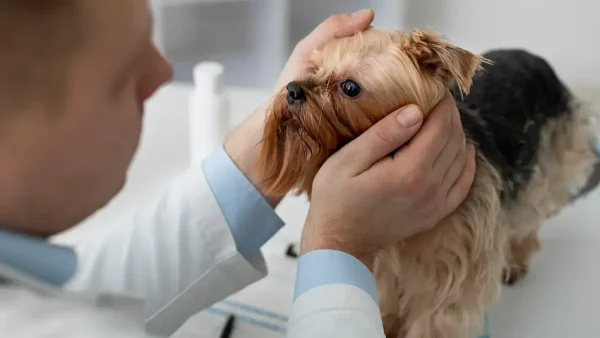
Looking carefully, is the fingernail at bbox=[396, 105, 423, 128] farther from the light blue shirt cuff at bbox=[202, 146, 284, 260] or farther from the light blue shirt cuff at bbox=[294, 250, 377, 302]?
the light blue shirt cuff at bbox=[202, 146, 284, 260]

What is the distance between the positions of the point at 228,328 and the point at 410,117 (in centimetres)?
39

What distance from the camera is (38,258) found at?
0.47 m

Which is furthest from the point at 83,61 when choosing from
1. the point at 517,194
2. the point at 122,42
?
the point at 517,194

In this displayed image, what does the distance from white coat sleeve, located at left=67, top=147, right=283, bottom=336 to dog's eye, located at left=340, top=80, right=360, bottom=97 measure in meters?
0.20

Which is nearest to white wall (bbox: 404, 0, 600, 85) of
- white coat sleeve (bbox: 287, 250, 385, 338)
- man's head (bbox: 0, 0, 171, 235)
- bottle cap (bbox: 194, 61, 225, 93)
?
bottle cap (bbox: 194, 61, 225, 93)

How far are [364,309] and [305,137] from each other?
20 cm

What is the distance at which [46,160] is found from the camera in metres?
0.42

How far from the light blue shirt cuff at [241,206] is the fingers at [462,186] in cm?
22

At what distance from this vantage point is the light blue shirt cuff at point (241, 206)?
32.4 inches

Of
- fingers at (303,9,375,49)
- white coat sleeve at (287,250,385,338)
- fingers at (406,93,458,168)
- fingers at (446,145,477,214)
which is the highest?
fingers at (303,9,375,49)

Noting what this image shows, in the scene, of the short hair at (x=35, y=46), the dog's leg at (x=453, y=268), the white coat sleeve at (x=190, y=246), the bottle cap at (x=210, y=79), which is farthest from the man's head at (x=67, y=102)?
the bottle cap at (x=210, y=79)

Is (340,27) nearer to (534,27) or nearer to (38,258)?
(38,258)

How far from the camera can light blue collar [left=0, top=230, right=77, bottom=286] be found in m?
0.45

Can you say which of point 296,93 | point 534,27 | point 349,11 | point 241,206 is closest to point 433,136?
point 296,93
